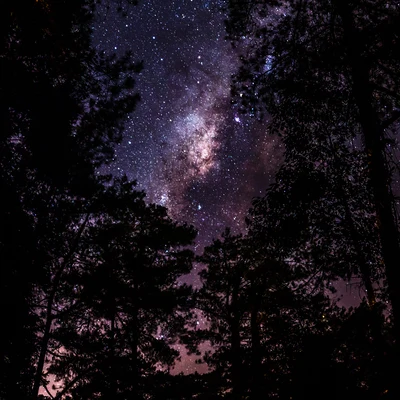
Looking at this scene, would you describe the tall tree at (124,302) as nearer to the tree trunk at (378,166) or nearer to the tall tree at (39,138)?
the tall tree at (39,138)

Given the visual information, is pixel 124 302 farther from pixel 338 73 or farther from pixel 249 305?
pixel 338 73

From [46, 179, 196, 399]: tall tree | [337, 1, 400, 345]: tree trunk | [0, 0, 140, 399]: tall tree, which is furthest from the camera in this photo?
[46, 179, 196, 399]: tall tree

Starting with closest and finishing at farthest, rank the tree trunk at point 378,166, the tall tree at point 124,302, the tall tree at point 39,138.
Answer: the tree trunk at point 378,166 → the tall tree at point 39,138 → the tall tree at point 124,302

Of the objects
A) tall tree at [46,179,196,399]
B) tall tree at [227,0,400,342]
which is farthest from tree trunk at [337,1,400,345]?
tall tree at [46,179,196,399]

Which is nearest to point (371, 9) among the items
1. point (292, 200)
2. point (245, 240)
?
point (292, 200)

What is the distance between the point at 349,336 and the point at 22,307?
307 inches

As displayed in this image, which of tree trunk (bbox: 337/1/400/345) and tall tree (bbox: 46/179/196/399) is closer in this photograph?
tree trunk (bbox: 337/1/400/345)

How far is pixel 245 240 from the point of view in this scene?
56.2 ft

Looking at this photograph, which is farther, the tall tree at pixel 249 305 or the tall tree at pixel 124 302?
the tall tree at pixel 124 302

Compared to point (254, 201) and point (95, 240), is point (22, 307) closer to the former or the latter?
point (95, 240)

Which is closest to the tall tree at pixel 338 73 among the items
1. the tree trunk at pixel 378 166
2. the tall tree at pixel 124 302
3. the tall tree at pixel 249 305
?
the tree trunk at pixel 378 166

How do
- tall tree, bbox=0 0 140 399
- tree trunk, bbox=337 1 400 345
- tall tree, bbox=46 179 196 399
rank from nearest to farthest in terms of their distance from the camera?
tree trunk, bbox=337 1 400 345 → tall tree, bbox=0 0 140 399 → tall tree, bbox=46 179 196 399

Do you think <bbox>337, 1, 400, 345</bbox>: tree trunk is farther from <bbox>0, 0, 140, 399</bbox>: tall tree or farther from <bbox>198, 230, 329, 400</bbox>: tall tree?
<bbox>0, 0, 140, 399</bbox>: tall tree

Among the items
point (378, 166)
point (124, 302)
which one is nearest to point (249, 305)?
point (124, 302)
